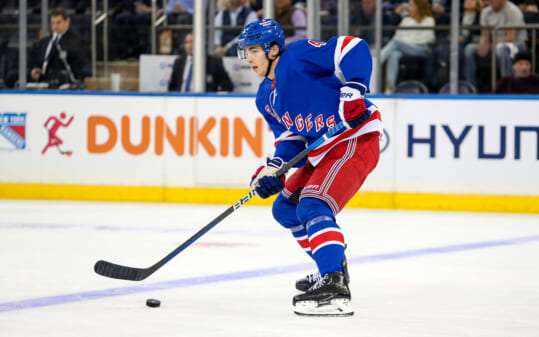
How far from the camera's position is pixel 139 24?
906 centimetres

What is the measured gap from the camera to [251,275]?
4719 mm

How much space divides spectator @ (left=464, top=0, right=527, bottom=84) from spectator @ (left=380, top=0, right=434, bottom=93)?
13.6 inches

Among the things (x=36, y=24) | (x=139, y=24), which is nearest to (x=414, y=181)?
(x=139, y=24)

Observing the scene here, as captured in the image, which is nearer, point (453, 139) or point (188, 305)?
point (188, 305)

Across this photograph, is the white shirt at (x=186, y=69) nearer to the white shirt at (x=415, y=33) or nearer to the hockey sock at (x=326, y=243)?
the white shirt at (x=415, y=33)

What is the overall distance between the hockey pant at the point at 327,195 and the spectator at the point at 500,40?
452 centimetres

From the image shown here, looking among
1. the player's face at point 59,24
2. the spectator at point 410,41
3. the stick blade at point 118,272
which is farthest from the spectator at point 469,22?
the stick blade at point 118,272

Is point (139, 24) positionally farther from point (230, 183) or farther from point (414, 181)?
point (414, 181)

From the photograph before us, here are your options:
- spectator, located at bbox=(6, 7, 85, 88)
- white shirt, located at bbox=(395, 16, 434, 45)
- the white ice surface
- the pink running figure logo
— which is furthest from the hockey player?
spectator, located at bbox=(6, 7, 85, 88)

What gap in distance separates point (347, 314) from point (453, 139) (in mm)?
4538

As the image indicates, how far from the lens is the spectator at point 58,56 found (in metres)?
9.01

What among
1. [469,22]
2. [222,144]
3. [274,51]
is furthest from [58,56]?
[274,51]

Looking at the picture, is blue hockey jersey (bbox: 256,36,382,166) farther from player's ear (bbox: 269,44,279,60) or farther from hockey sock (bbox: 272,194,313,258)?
hockey sock (bbox: 272,194,313,258)

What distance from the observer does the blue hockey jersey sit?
3824mm
